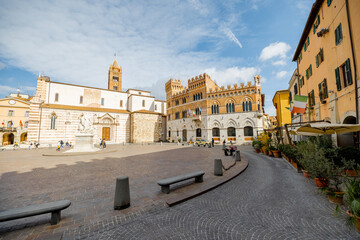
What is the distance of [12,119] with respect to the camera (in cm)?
3588

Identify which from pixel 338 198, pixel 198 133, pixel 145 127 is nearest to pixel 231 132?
pixel 198 133

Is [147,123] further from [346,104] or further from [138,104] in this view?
[346,104]

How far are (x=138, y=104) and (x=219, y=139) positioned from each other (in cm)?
2234

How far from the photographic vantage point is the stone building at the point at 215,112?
1091 inches

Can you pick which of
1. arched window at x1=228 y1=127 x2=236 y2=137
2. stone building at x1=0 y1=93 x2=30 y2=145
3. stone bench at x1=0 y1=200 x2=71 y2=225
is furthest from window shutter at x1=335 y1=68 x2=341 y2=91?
stone building at x1=0 y1=93 x2=30 y2=145

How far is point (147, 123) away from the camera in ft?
122

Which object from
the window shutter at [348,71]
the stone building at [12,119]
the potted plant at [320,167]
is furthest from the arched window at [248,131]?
the stone building at [12,119]

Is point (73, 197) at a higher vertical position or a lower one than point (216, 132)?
lower

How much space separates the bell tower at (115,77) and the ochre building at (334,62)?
47.3 metres

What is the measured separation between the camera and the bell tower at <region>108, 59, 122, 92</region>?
47.7 m

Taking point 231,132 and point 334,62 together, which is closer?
point 334,62

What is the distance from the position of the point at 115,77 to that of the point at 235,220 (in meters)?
53.6

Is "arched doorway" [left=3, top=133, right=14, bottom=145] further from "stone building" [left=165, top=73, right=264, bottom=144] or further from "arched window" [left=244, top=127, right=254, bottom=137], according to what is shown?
"arched window" [left=244, top=127, right=254, bottom=137]

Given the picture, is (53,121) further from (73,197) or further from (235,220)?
(235,220)
